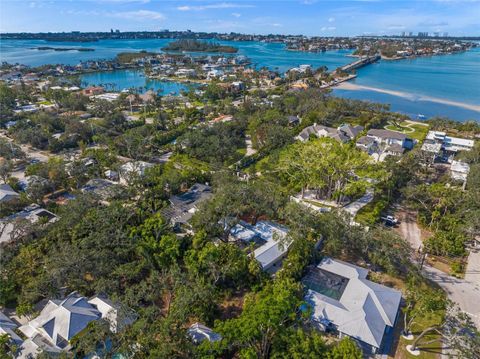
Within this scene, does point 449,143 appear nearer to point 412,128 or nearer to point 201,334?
point 412,128

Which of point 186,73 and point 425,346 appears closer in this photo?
point 425,346

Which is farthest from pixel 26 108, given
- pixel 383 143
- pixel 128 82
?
pixel 383 143

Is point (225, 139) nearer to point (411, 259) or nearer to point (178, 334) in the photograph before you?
point (411, 259)

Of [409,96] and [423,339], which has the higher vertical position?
[409,96]

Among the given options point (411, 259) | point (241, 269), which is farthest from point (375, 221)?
point (241, 269)

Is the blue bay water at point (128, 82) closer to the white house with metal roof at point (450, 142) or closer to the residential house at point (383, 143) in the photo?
the residential house at point (383, 143)

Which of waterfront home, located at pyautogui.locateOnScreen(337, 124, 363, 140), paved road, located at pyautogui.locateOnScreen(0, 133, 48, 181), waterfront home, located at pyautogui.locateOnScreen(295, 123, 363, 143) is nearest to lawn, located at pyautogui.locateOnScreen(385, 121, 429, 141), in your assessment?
waterfront home, located at pyautogui.locateOnScreen(337, 124, 363, 140)
